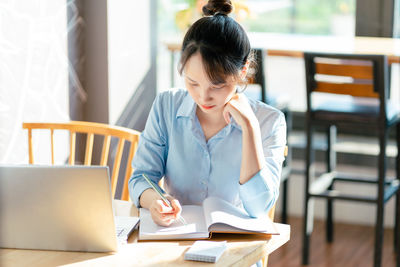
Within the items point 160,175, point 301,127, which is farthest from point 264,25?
point 160,175

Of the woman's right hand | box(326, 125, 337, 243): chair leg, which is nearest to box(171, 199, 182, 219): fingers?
the woman's right hand

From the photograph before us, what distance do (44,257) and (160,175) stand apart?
50 cm

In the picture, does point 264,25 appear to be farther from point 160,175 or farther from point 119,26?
point 160,175

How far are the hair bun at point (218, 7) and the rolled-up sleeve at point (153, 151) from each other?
278 mm

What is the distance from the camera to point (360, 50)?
307cm

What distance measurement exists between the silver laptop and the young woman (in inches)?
7.5

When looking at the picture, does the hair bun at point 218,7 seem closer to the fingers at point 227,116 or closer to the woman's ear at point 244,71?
the woman's ear at point 244,71

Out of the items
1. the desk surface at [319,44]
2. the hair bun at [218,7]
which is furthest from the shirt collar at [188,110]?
the desk surface at [319,44]

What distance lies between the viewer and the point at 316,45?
11.0 ft

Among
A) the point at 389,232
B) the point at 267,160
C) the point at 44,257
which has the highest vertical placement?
the point at 267,160

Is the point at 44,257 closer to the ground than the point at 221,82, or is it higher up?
closer to the ground

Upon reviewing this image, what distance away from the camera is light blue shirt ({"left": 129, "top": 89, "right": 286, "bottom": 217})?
166 cm

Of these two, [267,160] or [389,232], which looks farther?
[389,232]

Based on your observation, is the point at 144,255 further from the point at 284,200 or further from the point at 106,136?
the point at 284,200
